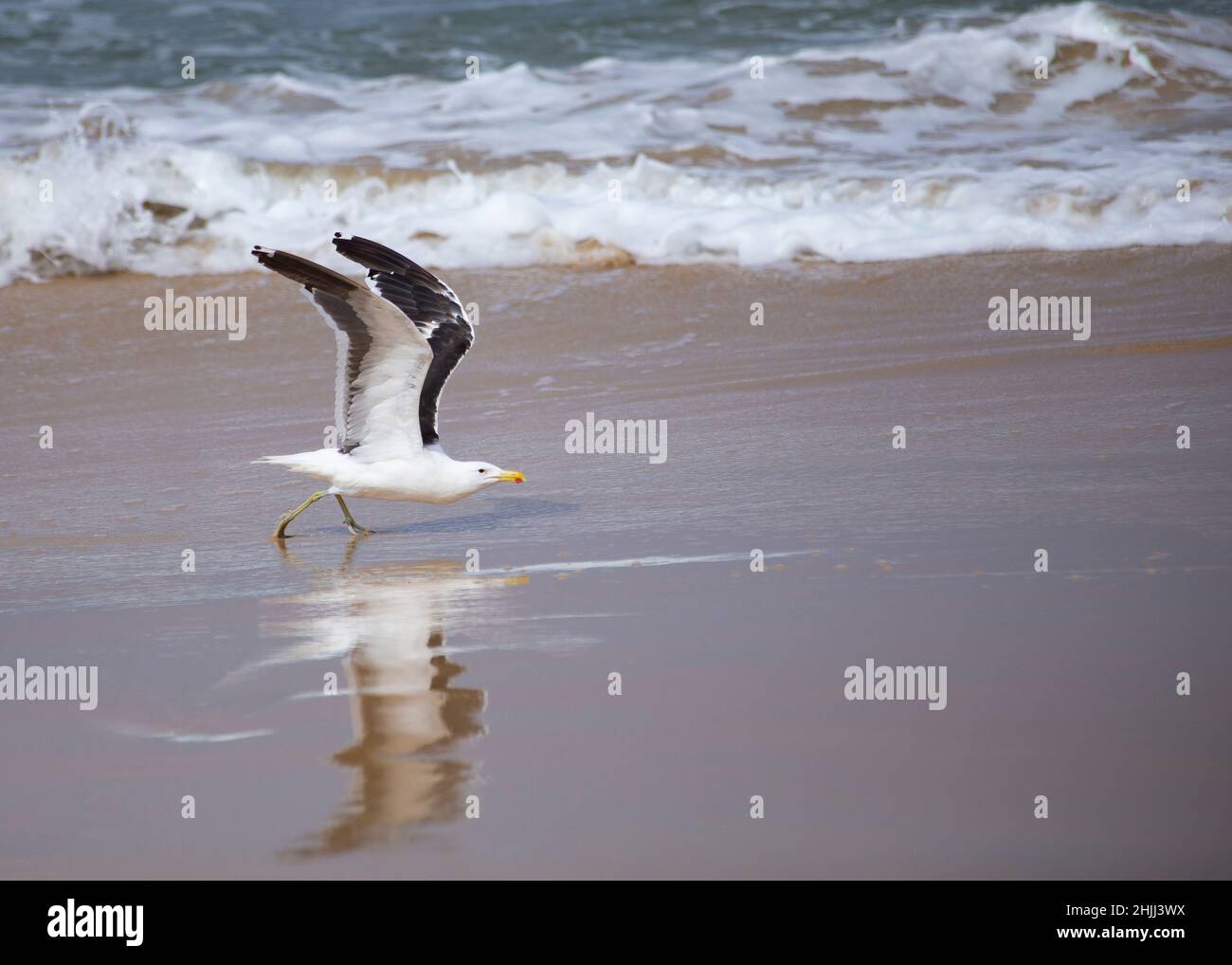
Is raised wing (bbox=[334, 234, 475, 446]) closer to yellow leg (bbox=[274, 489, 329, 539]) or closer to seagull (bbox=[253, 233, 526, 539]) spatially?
seagull (bbox=[253, 233, 526, 539])

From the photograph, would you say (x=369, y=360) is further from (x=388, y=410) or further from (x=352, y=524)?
(x=352, y=524)

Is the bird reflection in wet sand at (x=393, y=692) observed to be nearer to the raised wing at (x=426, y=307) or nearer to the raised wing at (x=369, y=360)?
the raised wing at (x=369, y=360)

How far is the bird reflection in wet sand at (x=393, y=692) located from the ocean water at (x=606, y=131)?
5874mm

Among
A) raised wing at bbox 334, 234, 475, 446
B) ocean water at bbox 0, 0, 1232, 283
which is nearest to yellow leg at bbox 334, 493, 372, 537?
raised wing at bbox 334, 234, 475, 446

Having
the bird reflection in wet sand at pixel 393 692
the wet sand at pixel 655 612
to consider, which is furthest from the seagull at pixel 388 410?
the bird reflection in wet sand at pixel 393 692

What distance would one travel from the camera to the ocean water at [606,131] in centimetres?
1091

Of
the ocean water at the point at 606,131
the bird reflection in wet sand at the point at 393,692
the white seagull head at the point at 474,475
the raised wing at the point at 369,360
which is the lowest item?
the bird reflection in wet sand at the point at 393,692

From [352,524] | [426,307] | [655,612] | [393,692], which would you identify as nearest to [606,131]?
[426,307]

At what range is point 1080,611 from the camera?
4426mm

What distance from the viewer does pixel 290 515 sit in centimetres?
591

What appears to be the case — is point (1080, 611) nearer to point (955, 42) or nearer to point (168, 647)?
point (168, 647)

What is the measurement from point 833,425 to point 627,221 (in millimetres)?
4616

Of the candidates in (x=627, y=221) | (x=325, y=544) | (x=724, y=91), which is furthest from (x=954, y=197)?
(x=325, y=544)

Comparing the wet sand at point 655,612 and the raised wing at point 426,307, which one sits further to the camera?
the raised wing at point 426,307
